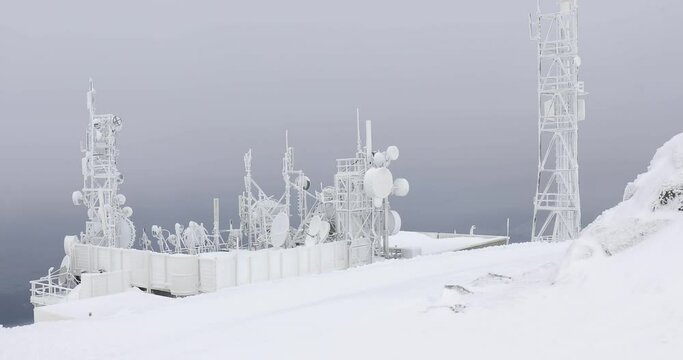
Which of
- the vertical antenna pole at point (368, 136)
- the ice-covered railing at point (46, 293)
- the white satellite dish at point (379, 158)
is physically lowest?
the ice-covered railing at point (46, 293)

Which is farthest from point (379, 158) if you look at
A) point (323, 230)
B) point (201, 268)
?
point (201, 268)

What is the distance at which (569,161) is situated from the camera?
35.0m

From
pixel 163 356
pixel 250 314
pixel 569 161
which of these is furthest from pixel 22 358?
pixel 569 161

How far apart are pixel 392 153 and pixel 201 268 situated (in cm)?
1190

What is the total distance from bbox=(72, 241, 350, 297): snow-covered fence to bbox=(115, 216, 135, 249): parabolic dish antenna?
14.1 feet

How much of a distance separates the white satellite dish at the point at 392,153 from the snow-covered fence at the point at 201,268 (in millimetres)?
5307

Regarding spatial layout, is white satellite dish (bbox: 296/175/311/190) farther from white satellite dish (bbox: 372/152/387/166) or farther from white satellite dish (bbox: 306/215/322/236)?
white satellite dish (bbox: 372/152/387/166)

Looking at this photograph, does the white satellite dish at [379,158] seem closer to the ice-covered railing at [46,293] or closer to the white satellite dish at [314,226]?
the white satellite dish at [314,226]

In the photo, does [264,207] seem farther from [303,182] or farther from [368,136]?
[368,136]

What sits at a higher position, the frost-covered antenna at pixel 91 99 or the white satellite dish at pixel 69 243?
the frost-covered antenna at pixel 91 99

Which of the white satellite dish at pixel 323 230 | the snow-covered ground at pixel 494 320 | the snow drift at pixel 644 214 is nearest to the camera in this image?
the snow-covered ground at pixel 494 320

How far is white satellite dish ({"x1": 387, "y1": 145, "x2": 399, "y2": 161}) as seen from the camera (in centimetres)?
3347

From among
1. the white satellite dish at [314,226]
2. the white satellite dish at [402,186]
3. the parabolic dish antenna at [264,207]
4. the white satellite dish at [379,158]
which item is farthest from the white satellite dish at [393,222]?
the parabolic dish antenna at [264,207]

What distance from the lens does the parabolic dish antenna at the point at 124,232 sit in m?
37.2
